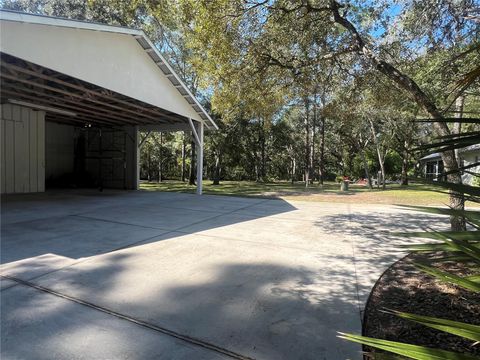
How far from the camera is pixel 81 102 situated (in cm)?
1160

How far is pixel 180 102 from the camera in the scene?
12164mm

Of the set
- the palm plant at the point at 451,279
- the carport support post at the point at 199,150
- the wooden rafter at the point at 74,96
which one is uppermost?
the wooden rafter at the point at 74,96

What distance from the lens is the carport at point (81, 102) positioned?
21.8 feet

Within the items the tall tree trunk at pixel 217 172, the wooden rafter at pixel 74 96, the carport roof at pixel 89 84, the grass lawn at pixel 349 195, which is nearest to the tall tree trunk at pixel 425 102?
the grass lawn at pixel 349 195

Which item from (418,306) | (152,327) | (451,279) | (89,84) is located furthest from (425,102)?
(89,84)

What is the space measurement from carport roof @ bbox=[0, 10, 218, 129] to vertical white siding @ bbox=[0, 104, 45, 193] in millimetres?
960

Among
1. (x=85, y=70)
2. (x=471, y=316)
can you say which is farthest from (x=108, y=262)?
(x=85, y=70)

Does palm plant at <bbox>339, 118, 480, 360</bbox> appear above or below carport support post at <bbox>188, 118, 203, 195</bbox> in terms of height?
below

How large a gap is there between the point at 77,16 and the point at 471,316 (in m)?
19.9

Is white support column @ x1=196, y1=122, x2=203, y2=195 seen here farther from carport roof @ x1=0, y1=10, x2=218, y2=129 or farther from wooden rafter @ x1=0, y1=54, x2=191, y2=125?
wooden rafter @ x1=0, y1=54, x2=191, y2=125

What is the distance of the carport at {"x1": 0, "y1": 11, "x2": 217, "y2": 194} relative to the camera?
21.8 ft

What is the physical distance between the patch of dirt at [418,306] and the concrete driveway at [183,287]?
0.49ft

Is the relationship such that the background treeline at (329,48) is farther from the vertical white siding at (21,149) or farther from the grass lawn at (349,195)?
the vertical white siding at (21,149)

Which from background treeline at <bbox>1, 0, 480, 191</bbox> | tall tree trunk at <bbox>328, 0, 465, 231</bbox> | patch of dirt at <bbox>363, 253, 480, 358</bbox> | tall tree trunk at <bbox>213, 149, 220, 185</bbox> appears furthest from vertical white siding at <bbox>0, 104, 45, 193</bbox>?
patch of dirt at <bbox>363, 253, 480, 358</bbox>
